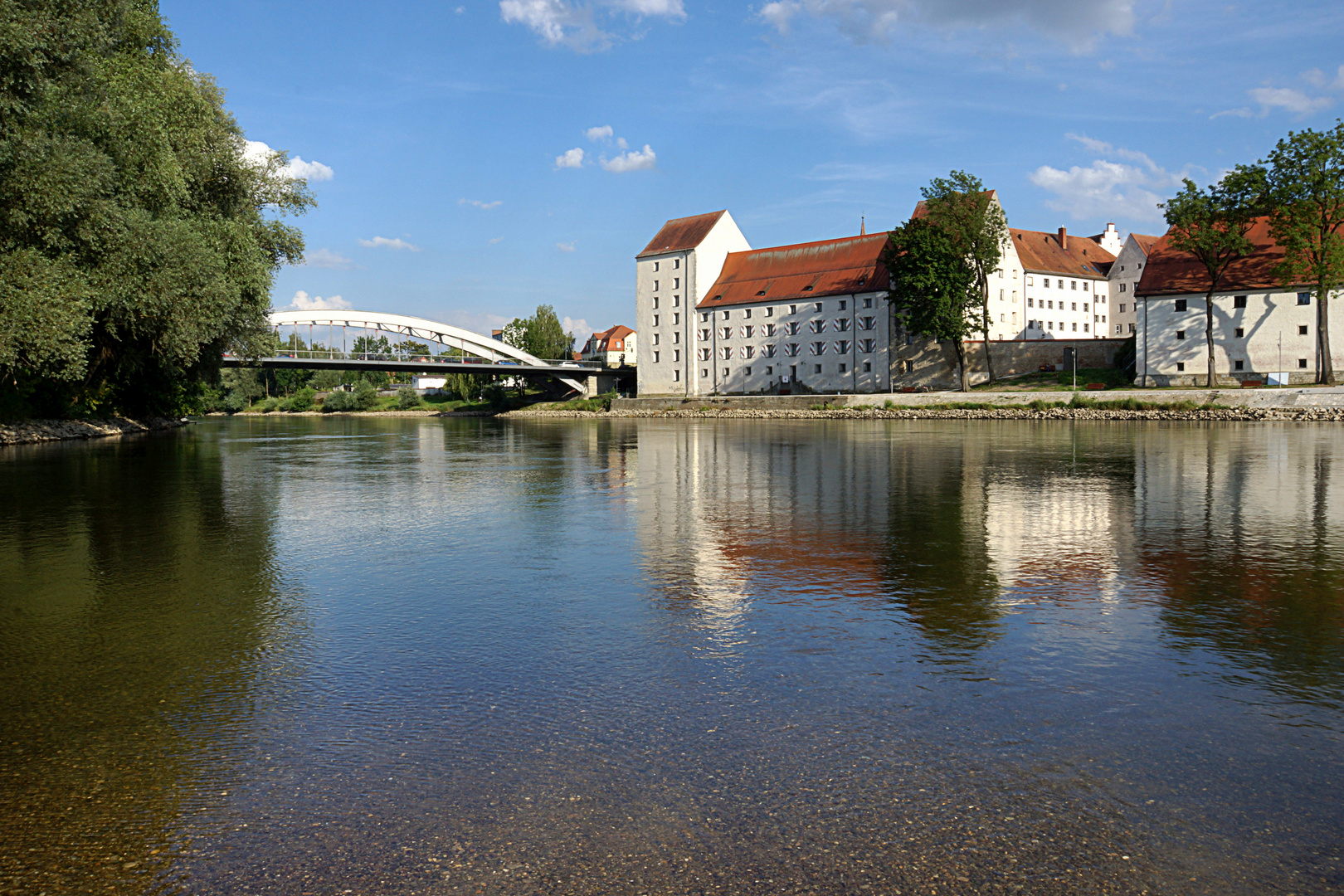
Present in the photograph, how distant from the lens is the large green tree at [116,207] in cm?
2556

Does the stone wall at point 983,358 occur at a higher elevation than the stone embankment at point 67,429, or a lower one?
higher

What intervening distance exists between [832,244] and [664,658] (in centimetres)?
9791

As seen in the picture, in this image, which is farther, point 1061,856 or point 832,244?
point 832,244

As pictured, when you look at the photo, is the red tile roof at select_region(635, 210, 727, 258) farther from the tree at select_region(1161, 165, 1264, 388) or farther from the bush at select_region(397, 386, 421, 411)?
the tree at select_region(1161, 165, 1264, 388)

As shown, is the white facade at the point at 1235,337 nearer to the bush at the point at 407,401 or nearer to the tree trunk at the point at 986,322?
the tree trunk at the point at 986,322

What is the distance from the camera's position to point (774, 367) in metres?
100

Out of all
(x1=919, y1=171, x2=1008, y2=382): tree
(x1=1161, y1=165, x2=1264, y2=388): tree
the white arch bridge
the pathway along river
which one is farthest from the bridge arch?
the pathway along river

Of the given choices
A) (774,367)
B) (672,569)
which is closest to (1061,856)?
(672,569)

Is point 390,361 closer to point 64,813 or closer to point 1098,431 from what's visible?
point 1098,431

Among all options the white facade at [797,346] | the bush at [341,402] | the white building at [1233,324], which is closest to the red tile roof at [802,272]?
the white facade at [797,346]

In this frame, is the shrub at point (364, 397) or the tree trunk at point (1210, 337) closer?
the tree trunk at point (1210, 337)

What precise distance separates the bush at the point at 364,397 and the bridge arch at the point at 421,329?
2979 centimetres

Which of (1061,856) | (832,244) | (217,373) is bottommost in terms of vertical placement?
(1061,856)

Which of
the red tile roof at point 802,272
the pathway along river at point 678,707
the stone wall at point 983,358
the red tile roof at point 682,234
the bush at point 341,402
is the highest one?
the red tile roof at point 682,234
